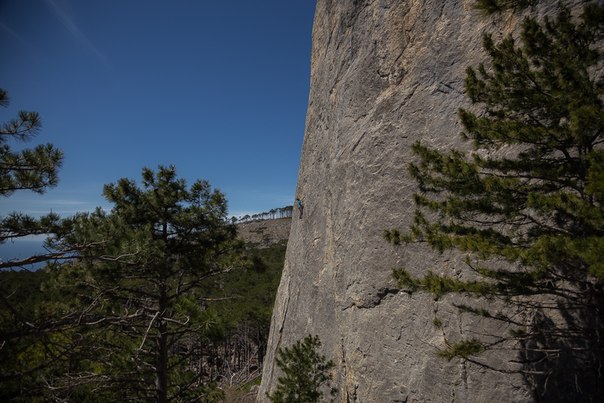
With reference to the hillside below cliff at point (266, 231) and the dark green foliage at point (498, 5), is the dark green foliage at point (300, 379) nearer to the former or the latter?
the dark green foliage at point (498, 5)

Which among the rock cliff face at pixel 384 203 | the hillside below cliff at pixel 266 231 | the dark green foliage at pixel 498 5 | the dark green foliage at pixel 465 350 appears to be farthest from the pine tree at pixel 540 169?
the hillside below cliff at pixel 266 231

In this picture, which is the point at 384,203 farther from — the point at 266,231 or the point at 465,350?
the point at 266,231

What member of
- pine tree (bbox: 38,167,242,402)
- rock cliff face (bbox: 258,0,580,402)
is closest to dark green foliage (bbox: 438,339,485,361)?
rock cliff face (bbox: 258,0,580,402)

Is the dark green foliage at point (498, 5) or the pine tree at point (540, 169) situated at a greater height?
the dark green foliage at point (498, 5)

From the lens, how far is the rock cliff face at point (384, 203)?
7.89 m

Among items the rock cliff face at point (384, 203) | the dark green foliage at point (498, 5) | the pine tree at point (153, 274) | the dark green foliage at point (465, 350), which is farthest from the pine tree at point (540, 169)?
the pine tree at point (153, 274)

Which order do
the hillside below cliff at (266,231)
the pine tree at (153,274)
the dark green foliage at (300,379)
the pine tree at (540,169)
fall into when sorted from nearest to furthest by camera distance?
1. the pine tree at (540,169)
2. the pine tree at (153,274)
3. the dark green foliage at (300,379)
4. the hillside below cliff at (266,231)

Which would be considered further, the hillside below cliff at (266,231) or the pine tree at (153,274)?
the hillside below cliff at (266,231)

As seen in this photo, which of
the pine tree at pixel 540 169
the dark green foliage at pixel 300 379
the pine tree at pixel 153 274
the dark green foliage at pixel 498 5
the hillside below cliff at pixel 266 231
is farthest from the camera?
the hillside below cliff at pixel 266 231

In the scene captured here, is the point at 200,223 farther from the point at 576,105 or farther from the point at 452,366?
the point at 576,105

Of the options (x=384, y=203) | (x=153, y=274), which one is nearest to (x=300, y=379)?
(x=153, y=274)

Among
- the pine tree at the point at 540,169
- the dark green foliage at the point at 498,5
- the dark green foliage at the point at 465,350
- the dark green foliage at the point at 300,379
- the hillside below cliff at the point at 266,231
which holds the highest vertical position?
the hillside below cliff at the point at 266,231

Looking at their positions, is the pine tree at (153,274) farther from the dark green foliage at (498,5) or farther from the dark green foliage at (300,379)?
the dark green foliage at (498,5)

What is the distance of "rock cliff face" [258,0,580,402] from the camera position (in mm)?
7887
